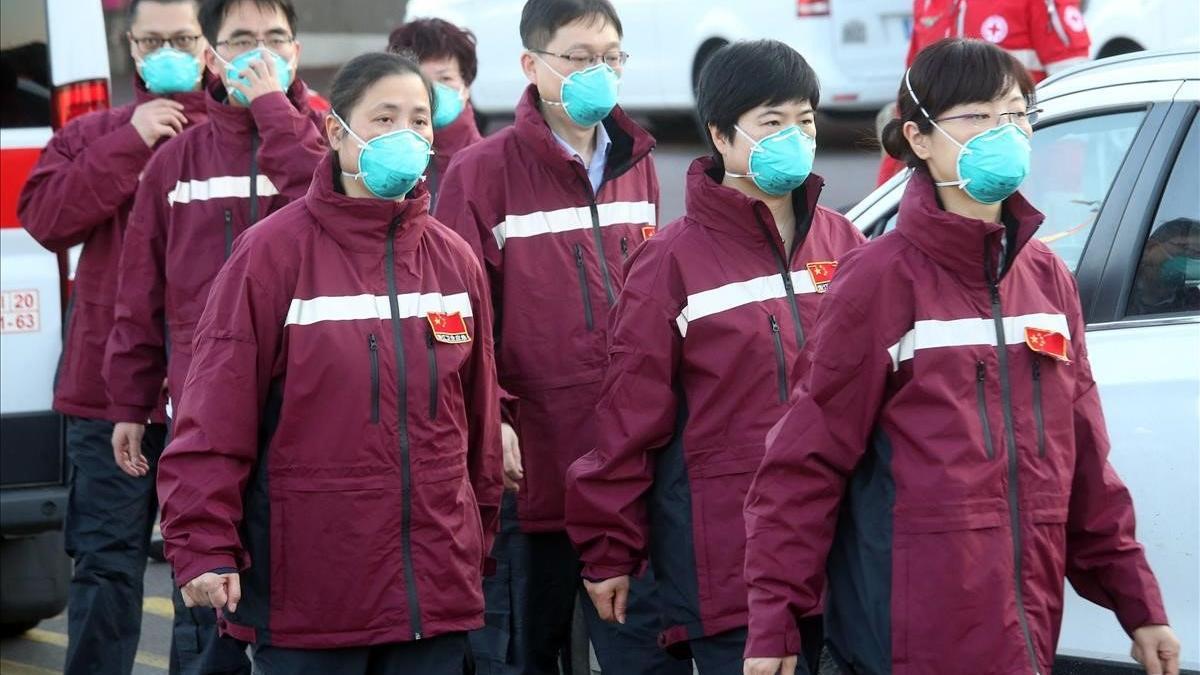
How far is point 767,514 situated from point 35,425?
10.8ft

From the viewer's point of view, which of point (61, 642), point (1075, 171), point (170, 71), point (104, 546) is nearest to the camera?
point (1075, 171)

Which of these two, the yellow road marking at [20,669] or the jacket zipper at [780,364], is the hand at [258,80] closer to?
the jacket zipper at [780,364]

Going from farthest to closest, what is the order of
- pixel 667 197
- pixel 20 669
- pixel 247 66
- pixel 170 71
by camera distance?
pixel 667 197 < pixel 20 669 < pixel 170 71 < pixel 247 66

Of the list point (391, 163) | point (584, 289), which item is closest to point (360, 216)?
point (391, 163)

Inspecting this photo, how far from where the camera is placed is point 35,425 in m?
6.06

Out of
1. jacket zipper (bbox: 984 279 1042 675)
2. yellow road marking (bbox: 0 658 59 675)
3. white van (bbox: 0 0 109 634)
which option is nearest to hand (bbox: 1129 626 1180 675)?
jacket zipper (bbox: 984 279 1042 675)

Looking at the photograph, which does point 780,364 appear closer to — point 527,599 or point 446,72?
point 527,599

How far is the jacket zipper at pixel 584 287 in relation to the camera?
16.2 ft

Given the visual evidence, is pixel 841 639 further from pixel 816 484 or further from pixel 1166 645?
pixel 1166 645

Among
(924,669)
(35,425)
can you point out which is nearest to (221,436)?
(924,669)

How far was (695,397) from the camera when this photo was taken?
411cm

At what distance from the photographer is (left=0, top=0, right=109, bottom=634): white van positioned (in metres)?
6.04

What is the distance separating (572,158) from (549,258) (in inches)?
10.2

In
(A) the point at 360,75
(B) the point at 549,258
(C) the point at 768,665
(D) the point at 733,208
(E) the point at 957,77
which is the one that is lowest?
(C) the point at 768,665
